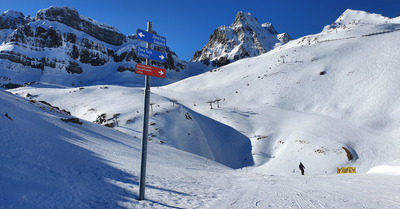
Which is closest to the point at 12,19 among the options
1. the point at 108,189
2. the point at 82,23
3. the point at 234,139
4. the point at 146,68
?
the point at 82,23

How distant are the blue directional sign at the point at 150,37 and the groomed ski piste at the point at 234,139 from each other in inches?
199

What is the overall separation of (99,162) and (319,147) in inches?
1103

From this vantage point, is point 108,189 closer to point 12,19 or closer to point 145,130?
point 145,130

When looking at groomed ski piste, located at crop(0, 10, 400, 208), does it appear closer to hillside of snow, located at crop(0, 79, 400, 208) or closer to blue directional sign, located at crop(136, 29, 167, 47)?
hillside of snow, located at crop(0, 79, 400, 208)

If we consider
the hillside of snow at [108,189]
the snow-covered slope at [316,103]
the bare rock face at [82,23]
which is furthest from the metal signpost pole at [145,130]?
the bare rock face at [82,23]

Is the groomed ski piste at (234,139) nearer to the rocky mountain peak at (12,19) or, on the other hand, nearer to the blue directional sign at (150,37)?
the blue directional sign at (150,37)

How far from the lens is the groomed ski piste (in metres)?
7.57

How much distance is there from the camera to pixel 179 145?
107 ft

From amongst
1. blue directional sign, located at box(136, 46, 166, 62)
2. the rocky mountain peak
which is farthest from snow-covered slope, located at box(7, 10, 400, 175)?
the rocky mountain peak

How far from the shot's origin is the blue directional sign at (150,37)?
677 cm

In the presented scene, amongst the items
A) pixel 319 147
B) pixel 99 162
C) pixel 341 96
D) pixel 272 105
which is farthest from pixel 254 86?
pixel 99 162

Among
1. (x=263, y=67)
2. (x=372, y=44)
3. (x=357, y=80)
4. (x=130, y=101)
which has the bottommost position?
(x=130, y=101)

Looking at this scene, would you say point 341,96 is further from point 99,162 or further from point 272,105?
point 99,162

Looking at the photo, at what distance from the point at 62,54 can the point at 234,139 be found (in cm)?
13237
